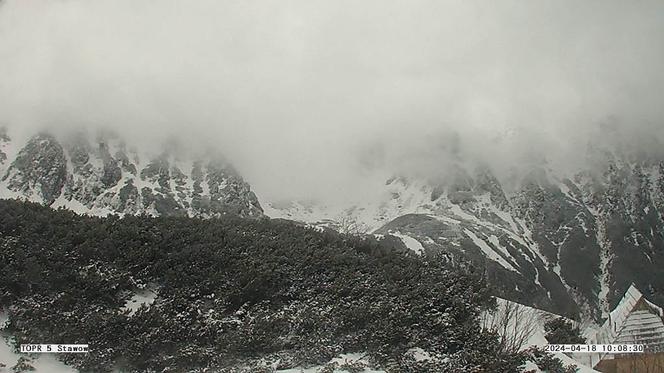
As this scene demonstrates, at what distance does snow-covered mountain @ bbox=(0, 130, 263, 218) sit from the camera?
533 feet

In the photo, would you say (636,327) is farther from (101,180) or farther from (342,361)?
(101,180)

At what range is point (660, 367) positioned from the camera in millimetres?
24016

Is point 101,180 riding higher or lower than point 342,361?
higher

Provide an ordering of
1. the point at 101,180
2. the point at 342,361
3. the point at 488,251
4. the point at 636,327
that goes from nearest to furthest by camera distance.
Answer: the point at 342,361 → the point at 636,327 → the point at 488,251 → the point at 101,180

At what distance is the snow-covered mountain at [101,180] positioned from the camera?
533 ft

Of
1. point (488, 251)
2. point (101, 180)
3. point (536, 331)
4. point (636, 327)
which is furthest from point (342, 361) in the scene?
point (101, 180)

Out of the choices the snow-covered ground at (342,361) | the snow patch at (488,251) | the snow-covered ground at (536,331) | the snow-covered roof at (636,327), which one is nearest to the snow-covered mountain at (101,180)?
the snow patch at (488,251)

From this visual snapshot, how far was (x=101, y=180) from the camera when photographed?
17488cm

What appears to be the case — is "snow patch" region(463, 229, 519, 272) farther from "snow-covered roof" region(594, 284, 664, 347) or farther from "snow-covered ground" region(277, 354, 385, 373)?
"snow-covered ground" region(277, 354, 385, 373)

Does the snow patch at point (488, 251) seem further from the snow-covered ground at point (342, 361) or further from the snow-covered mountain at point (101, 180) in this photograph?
the snow-covered ground at point (342, 361)

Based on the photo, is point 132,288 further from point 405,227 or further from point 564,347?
point 405,227

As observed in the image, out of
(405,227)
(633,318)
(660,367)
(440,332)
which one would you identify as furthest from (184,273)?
(405,227)

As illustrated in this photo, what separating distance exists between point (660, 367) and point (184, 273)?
59.6ft

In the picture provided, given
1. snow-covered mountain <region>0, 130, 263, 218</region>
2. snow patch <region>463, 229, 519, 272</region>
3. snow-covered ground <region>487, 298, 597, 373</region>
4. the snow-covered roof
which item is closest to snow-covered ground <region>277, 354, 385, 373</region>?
Answer: snow-covered ground <region>487, 298, 597, 373</region>
